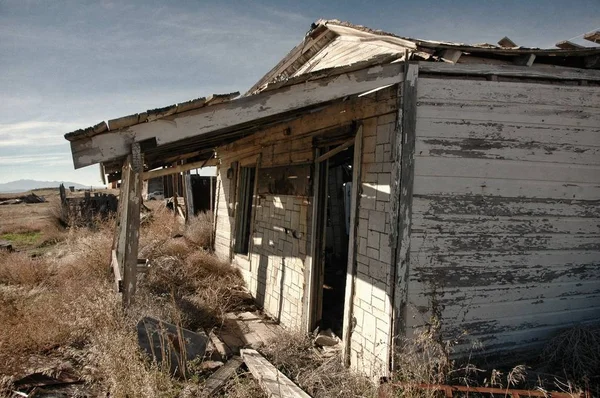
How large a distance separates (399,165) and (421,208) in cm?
50

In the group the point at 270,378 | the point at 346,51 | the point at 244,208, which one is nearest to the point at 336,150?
the point at 346,51

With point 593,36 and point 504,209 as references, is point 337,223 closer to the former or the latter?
point 504,209

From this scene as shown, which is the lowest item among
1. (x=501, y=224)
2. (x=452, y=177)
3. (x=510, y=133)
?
(x=501, y=224)

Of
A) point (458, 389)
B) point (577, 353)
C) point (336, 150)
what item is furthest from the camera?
point (336, 150)

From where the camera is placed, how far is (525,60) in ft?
13.4

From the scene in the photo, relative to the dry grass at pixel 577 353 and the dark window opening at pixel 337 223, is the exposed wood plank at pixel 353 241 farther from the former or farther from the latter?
the dark window opening at pixel 337 223

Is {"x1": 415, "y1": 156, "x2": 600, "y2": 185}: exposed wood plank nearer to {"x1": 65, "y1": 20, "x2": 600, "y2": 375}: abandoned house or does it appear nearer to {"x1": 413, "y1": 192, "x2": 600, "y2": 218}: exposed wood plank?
{"x1": 65, "y1": 20, "x2": 600, "y2": 375}: abandoned house

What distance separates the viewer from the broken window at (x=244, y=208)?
28.5 ft

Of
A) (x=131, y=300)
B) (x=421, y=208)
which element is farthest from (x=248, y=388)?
(x=421, y=208)

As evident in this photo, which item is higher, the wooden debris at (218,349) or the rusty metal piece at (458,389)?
the rusty metal piece at (458,389)

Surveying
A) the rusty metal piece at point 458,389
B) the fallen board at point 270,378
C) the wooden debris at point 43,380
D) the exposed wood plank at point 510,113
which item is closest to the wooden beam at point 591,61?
the exposed wood plank at point 510,113

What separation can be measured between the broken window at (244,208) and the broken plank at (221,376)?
433cm

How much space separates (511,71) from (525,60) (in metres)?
0.19

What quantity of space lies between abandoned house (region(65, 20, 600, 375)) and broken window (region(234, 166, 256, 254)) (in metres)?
4.19
